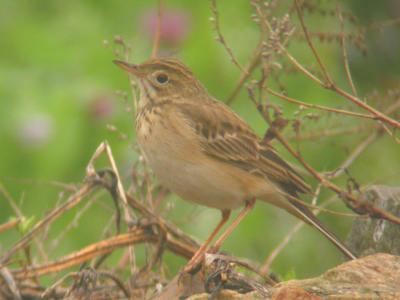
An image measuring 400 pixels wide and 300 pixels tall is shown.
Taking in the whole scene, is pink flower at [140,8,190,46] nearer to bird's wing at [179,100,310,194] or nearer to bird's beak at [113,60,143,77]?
bird's beak at [113,60,143,77]

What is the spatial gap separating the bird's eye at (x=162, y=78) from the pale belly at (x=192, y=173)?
43cm

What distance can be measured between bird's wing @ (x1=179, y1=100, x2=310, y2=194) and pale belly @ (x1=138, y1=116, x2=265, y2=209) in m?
0.06

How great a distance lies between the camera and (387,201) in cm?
556

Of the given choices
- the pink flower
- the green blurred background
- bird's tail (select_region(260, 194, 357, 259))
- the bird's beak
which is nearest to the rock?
bird's tail (select_region(260, 194, 357, 259))

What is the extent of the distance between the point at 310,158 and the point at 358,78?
5.60 feet

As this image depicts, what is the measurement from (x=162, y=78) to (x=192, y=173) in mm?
780

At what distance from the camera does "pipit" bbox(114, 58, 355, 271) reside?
19.5 feet

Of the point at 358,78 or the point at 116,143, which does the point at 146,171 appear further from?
the point at 358,78

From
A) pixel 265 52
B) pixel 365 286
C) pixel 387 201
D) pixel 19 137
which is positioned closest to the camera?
pixel 365 286

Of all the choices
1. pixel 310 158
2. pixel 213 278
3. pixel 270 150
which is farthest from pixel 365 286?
pixel 310 158

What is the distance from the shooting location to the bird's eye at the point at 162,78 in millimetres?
6504

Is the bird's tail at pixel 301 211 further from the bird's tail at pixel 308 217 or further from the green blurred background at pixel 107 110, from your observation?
the green blurred background at pixel 107 110

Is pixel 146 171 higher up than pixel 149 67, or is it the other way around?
pixel 149 67

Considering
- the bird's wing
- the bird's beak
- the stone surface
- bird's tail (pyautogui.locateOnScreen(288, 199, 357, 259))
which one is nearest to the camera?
the stone surface
